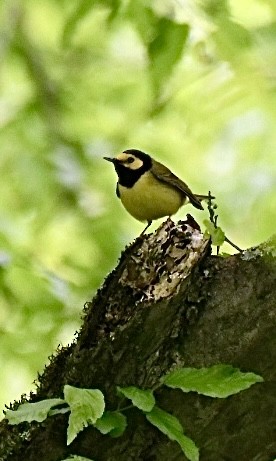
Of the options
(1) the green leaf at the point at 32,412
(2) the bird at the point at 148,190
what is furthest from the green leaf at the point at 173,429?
(2) the bird at the point at 148,190

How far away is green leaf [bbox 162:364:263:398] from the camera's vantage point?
1688 millimetres

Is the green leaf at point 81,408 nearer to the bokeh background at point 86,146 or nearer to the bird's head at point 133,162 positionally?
the bokeh background at point 86,146

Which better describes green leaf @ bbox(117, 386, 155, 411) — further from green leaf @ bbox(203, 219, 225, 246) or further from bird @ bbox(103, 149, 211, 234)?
bird @ bbox(103, 149, 211, 234)

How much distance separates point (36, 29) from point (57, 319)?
3.03 m

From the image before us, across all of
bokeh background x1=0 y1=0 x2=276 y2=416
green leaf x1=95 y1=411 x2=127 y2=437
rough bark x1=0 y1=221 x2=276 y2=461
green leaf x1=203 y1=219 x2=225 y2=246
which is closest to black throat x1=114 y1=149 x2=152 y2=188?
bokeh background x1=0 y1=0 x2=276 y2=416

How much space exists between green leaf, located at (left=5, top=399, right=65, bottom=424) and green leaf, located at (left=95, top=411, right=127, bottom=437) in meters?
0.10

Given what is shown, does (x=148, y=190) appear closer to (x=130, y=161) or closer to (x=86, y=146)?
(x=130, y=161)

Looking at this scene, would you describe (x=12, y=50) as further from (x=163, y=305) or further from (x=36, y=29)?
(x=163, y=305)

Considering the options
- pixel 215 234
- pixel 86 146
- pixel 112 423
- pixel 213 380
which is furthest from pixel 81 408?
pixel 86 146

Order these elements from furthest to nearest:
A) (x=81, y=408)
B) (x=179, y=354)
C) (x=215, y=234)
→ (x=215, y=234) → (x=179, y=354) → (x=81, y=408)

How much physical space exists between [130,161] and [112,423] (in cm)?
257

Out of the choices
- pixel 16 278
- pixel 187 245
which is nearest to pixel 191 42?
pixel 16 278

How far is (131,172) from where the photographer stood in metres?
4.12

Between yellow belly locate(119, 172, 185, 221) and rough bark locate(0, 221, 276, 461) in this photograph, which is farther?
yellow belly locate(119, 172, 185, 221)
